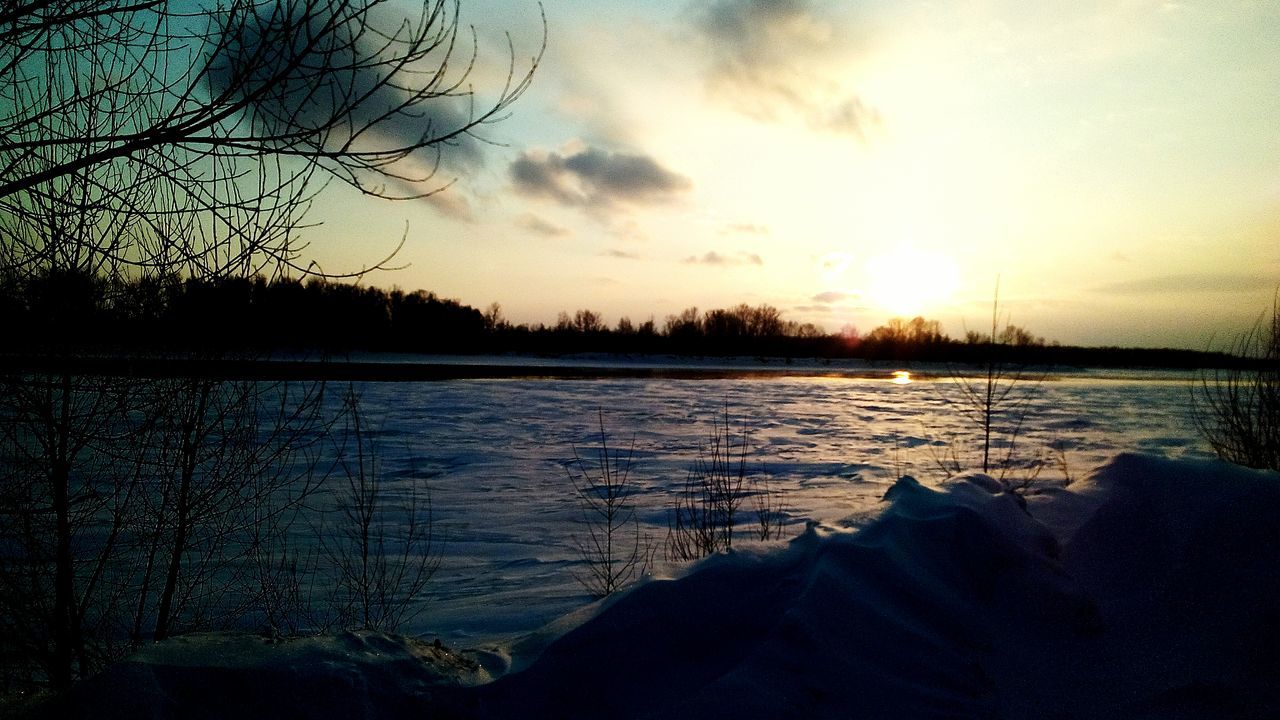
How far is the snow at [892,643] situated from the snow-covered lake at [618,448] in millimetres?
854

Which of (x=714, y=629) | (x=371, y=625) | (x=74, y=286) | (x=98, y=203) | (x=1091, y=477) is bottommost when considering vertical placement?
(x=371, y=625)

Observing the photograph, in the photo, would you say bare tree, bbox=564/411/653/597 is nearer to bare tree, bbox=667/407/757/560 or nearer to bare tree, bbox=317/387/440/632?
bare tree, bbox=667/407/757/560

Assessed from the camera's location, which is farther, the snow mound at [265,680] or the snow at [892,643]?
the snow at [892,643]

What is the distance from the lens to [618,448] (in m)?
12.6

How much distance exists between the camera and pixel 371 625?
Result: 4.78m

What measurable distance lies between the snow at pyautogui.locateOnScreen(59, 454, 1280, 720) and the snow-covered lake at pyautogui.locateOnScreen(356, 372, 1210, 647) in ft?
2.80

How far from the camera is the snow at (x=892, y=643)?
6.97ft

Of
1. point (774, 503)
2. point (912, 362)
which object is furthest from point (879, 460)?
point (912, 362)

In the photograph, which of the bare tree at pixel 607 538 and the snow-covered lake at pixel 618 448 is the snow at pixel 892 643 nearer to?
the snow-covered lake at pixel 618 448

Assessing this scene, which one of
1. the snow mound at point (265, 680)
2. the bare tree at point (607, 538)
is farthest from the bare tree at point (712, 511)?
the snow mound at point (265, 680)

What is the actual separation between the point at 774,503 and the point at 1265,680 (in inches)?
263

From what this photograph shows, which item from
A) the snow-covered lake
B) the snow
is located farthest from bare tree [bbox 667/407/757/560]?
the snow

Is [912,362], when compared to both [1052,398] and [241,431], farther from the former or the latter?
[241,431]

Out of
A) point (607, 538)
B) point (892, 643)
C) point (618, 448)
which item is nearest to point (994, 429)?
point (618, 448)
